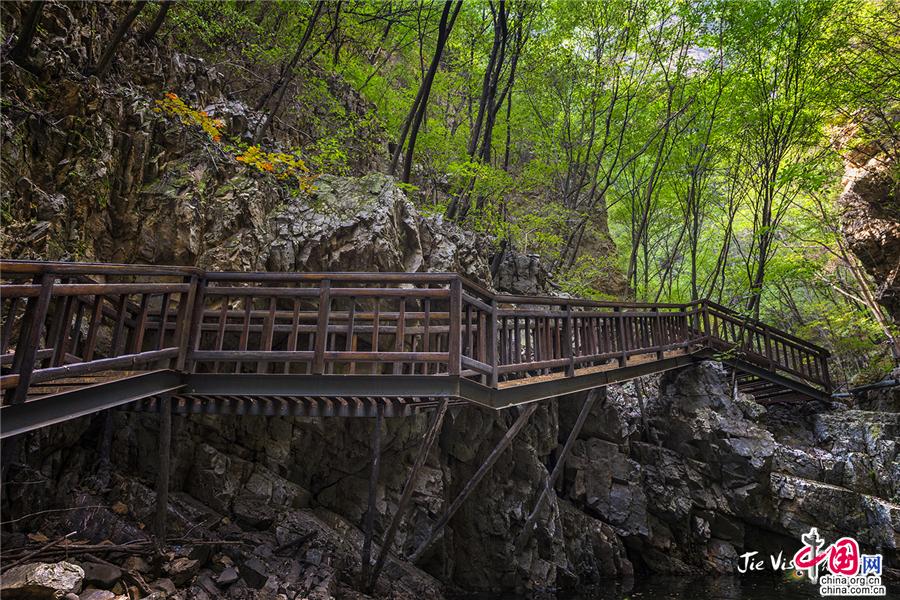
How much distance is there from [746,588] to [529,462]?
4910mm

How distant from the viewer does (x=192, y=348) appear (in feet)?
15.7

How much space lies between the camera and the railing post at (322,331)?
460cm

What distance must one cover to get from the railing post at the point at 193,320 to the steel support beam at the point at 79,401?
0.23m

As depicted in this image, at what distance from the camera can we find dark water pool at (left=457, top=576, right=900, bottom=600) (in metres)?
8.66

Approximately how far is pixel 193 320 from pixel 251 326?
4.78 feet

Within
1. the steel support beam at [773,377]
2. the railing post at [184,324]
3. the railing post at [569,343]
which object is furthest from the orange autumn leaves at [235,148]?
the steel support beam at [773,377]

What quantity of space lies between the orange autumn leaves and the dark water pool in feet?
26.2

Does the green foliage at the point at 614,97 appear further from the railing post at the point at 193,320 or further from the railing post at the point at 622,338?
the railing post at the point at 193,320

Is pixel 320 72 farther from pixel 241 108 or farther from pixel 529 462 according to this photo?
pixel 529 462

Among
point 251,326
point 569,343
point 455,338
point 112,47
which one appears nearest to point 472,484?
point 569,343

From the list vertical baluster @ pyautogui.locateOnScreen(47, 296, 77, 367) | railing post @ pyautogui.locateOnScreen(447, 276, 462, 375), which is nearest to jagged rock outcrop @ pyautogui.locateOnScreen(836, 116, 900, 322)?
railing post @ pyautogui.locateOnScreen(447, 276, 462, 375)

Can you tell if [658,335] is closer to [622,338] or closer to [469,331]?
[622,338]

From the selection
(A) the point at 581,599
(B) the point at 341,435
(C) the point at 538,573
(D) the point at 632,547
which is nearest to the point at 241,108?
(B) the point at 341,435

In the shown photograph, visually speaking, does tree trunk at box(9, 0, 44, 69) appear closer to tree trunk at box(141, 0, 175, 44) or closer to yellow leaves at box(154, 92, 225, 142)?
yellow leaves at box(154, 92, 225, 142)
